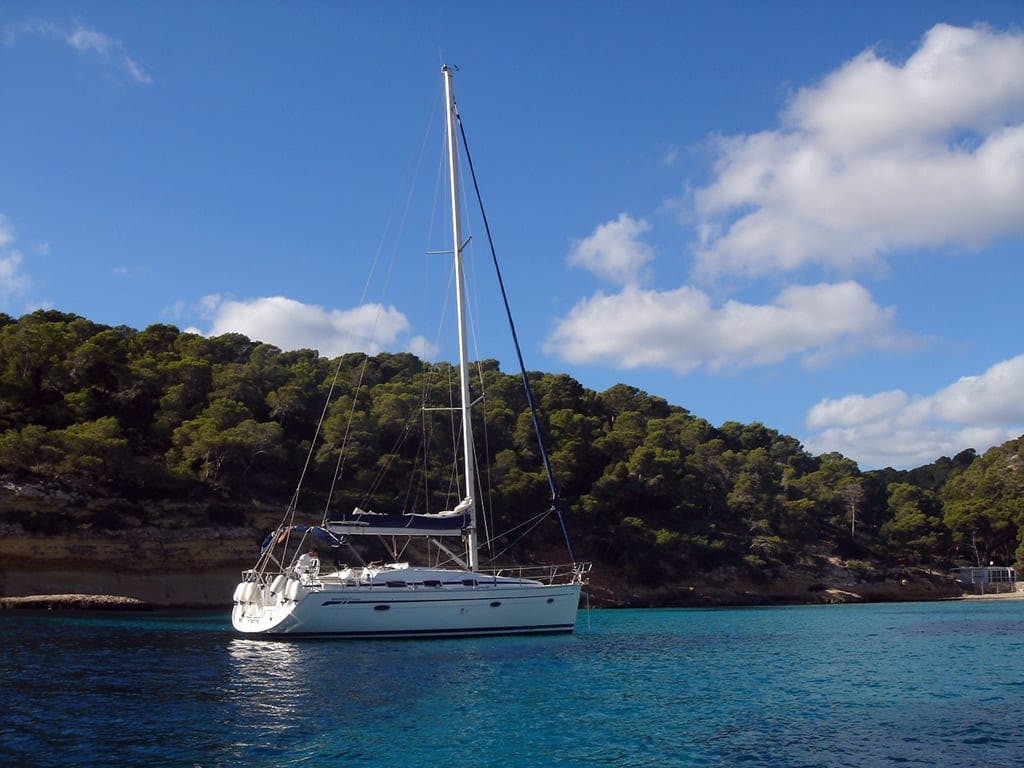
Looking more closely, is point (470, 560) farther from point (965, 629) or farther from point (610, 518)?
point (610, 518)

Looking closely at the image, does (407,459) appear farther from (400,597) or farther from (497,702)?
(497,702)

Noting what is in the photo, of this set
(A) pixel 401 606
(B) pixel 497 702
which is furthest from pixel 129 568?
(B) pixel 497 702

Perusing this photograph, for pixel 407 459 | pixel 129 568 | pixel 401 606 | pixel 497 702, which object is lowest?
pixel 497 702

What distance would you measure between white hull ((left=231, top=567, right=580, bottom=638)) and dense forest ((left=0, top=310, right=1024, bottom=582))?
18716 millimetres

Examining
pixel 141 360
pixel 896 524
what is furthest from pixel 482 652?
pixel 896 524

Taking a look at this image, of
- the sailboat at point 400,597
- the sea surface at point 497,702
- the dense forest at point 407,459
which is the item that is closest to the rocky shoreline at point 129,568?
the dense forest at point 407,459

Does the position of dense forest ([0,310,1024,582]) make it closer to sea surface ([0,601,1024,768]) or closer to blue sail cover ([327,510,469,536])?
sea surface ([0,601,1024,768])

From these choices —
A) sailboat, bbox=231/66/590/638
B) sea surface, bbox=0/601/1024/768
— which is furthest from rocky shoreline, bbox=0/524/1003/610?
sailboat, bbox=231/66/590/638

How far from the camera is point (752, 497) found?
66312 millimetres

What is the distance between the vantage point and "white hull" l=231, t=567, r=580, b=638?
23.5 meters

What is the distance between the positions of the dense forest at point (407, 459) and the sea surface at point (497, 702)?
16.0 metres

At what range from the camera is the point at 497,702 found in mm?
15086

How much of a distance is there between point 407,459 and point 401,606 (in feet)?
86.3

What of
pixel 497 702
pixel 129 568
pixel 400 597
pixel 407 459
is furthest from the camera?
pixel 407 459
